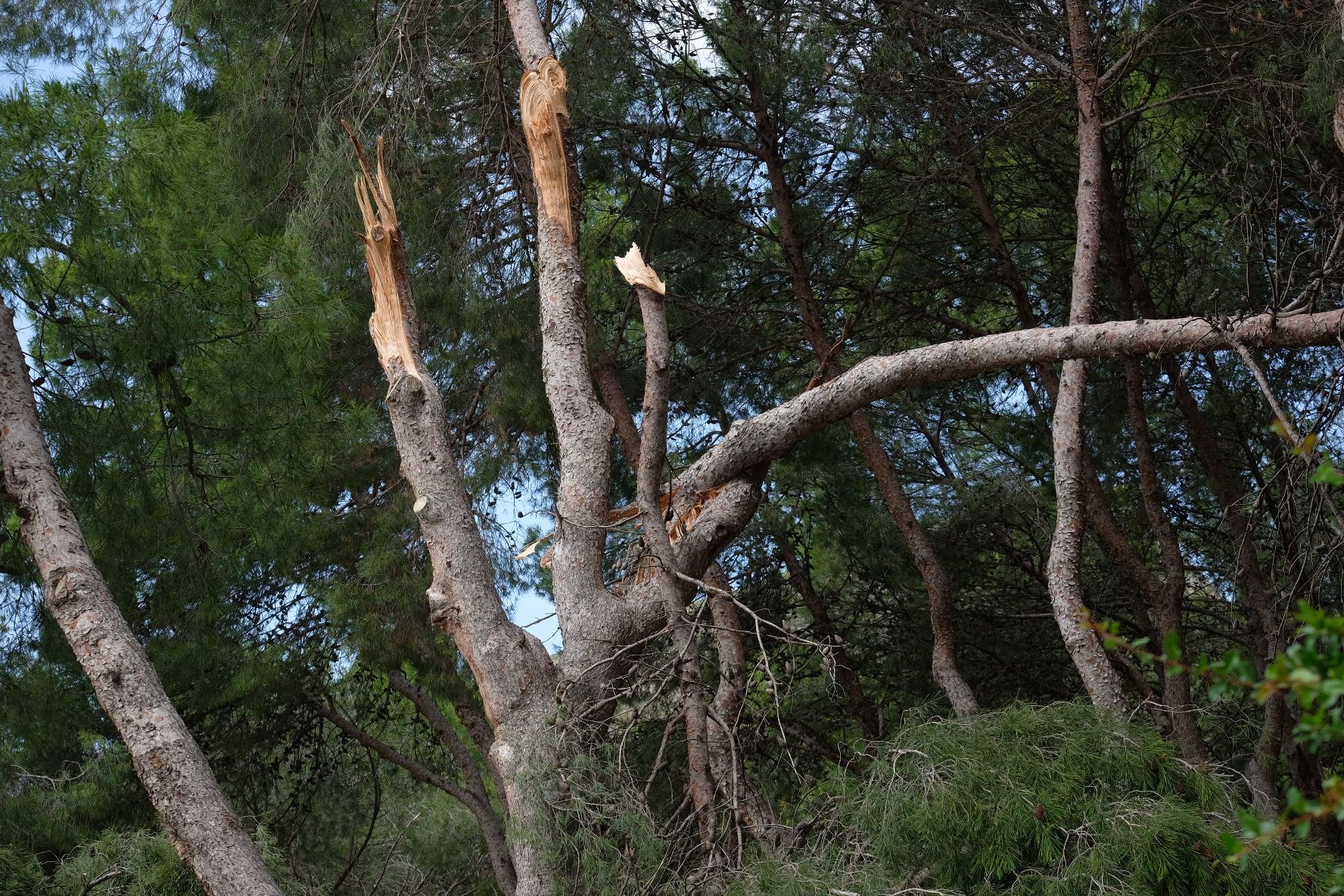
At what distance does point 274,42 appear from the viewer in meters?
6.84

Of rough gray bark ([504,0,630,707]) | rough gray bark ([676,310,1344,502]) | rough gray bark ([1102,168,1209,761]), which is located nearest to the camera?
rough gray bark ([676,310,1344,502])

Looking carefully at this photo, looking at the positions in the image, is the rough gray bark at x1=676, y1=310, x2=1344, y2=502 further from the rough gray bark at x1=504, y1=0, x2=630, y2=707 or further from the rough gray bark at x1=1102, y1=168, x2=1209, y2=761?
the rough gray bark at x1=1102, y1=168, x2=1209, y2=761

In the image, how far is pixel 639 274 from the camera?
4.62 meters

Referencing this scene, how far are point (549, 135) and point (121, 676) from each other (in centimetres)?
270

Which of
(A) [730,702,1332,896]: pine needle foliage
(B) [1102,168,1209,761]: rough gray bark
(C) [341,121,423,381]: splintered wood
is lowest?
(A) [730,702,1332,896]: pine needle foliage

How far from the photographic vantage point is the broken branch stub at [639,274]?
4605 millimetres

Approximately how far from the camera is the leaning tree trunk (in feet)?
14.6

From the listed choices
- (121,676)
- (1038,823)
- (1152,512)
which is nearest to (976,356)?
(1038,823)

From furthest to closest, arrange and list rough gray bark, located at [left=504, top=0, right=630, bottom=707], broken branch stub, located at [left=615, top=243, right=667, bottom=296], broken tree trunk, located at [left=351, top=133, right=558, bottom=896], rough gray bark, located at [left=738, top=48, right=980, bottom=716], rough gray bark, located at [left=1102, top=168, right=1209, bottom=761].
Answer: rough gray bark, located at [left=738, top=48, right=980, bottom=716], rough gray bark, located at [left=1102, top=168, right=1209, bottom=761], rough gray bark, located at [left=504, top=0, right=630, bottom=707], broken branch stub, located at [left=615, top=243, right=667, bottom=296], broken tree trunk, located at [left=351, top=133, right=558, bottom=896]

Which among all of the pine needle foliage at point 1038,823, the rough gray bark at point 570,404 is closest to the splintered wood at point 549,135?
the rough gray bark at point 570,404

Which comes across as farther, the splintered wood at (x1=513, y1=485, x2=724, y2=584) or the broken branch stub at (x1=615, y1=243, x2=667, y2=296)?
the splintered wood at (x1=513, y1=485, x2=724, y2=584)

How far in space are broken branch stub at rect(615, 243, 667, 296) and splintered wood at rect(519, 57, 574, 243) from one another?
1.97 ft

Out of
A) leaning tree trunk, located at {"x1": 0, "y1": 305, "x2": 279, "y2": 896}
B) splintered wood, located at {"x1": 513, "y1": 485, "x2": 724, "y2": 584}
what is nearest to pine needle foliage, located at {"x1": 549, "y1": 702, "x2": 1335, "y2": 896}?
splintered wood, located at {"x1": 513, "y1": 485, "x2": 724, "y2": 584}

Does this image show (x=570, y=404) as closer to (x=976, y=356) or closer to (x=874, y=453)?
(x=976, y=356)
